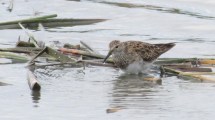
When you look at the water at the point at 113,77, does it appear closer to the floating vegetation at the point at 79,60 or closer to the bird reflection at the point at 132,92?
the bird reflection at the point at 132,92

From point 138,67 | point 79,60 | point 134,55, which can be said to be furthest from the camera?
point 134,55

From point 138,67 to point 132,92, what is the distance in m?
1.58

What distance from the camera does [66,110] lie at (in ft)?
28.6

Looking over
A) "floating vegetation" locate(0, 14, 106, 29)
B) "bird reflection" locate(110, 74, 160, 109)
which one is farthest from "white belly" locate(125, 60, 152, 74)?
"floating vegetation" locate(0, 14, 106, 29)

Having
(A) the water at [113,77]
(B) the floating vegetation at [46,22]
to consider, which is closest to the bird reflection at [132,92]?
(A) the water at [113,77]

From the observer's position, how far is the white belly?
445 inches

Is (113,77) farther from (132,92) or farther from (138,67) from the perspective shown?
(132,92)

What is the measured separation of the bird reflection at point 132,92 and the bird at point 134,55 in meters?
0.17

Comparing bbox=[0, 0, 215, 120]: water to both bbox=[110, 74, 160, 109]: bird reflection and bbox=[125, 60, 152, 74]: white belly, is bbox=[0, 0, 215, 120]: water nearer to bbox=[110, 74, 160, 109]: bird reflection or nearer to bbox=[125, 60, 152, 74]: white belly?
bbox=[110, 74, 160, 109]: bird reflection

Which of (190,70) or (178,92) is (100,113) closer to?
(178,92)

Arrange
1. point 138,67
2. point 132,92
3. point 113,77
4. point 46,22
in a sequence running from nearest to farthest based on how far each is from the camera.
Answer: point 132,92, point 113,77, point 138,67, point 46,22

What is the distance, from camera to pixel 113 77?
35.9ft

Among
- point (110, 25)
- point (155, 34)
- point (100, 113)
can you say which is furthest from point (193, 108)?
point (110, 25)

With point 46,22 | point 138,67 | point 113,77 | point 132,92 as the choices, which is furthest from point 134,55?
point 46,22
